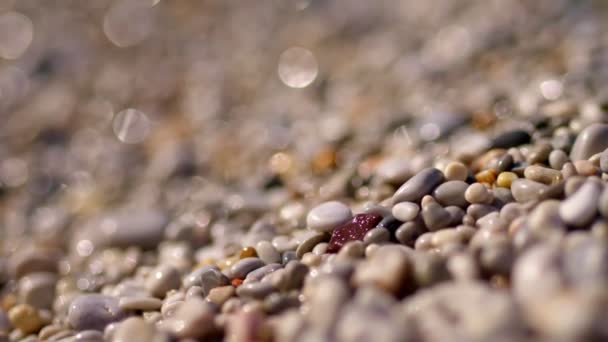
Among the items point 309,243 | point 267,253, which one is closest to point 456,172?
point 309,243

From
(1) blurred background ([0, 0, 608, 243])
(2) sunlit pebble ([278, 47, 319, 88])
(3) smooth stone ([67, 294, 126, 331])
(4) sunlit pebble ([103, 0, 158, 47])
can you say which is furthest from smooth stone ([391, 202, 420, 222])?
(4) sunlit pebble ([103, 0, 158, 47])

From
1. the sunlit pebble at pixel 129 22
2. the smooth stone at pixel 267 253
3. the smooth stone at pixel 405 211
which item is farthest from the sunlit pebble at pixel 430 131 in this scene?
the sunlit pebble at pixel 129 22

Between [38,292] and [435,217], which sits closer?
[435,217]

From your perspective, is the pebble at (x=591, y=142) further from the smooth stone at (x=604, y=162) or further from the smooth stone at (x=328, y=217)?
the smooth stone at (x=328, y=217)

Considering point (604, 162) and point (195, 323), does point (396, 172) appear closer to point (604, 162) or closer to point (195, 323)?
point (604, 162)

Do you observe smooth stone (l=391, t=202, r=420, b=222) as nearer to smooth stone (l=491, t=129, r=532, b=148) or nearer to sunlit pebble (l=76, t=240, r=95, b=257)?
smooth stone (l=491, t=129, r=532, b=148)

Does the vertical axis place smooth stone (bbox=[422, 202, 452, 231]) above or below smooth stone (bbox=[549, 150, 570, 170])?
below
